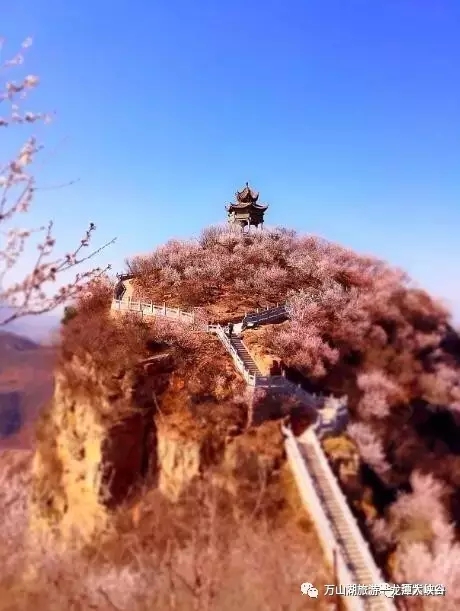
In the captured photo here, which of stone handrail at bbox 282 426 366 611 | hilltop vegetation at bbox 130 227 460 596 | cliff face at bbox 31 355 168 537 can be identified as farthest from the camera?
cliff face at bbox 31 355 168 537

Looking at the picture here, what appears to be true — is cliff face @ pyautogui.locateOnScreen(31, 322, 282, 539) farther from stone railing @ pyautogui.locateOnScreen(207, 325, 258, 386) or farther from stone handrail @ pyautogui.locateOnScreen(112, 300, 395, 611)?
stone handrail @ pyautogui.locateOnScreen(112, 300, 395, 611)

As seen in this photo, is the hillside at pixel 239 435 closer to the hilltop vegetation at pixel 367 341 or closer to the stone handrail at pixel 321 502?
the hilltop vegetation at pixel 367 341

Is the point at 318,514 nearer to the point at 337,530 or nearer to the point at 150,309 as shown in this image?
the point at 337,530

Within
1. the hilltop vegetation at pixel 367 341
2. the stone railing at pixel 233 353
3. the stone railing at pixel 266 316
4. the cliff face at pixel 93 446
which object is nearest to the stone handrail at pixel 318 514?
the hilltop vegetation at pixel 367 341

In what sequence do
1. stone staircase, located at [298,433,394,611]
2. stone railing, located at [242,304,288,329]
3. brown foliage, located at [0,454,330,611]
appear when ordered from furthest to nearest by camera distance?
stone railing, located at [242,304,288,329]
stone staircase, located at [298,433,394,611]
brown foliage, located at [0,454,330,611]

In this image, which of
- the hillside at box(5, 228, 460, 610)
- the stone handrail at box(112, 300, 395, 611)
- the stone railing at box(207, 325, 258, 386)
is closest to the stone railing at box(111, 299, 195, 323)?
the hillside at box(5, 228, 460, 610)

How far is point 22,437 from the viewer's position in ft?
79.5

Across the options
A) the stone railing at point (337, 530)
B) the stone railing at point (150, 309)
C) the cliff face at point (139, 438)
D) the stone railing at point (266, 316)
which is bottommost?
the stone railing at point (337, 530)

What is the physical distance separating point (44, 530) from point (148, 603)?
738 centimetres

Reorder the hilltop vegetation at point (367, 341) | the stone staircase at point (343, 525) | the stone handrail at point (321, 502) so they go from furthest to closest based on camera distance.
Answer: the hilltop vegetation at point (367, 341) < the stone staircase at point (343, 525) < the stone handrail at point (321, 502)

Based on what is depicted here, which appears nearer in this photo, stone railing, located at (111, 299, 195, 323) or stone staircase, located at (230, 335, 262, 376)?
stone staircase, located at (230, 335, 262, 376)

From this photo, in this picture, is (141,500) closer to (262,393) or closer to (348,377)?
(262,393)

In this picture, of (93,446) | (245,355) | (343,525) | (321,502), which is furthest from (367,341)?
(93,446)

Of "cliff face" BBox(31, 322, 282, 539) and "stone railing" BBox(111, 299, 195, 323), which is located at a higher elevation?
"stone railing" BBox(111, 299, 195, 323)
